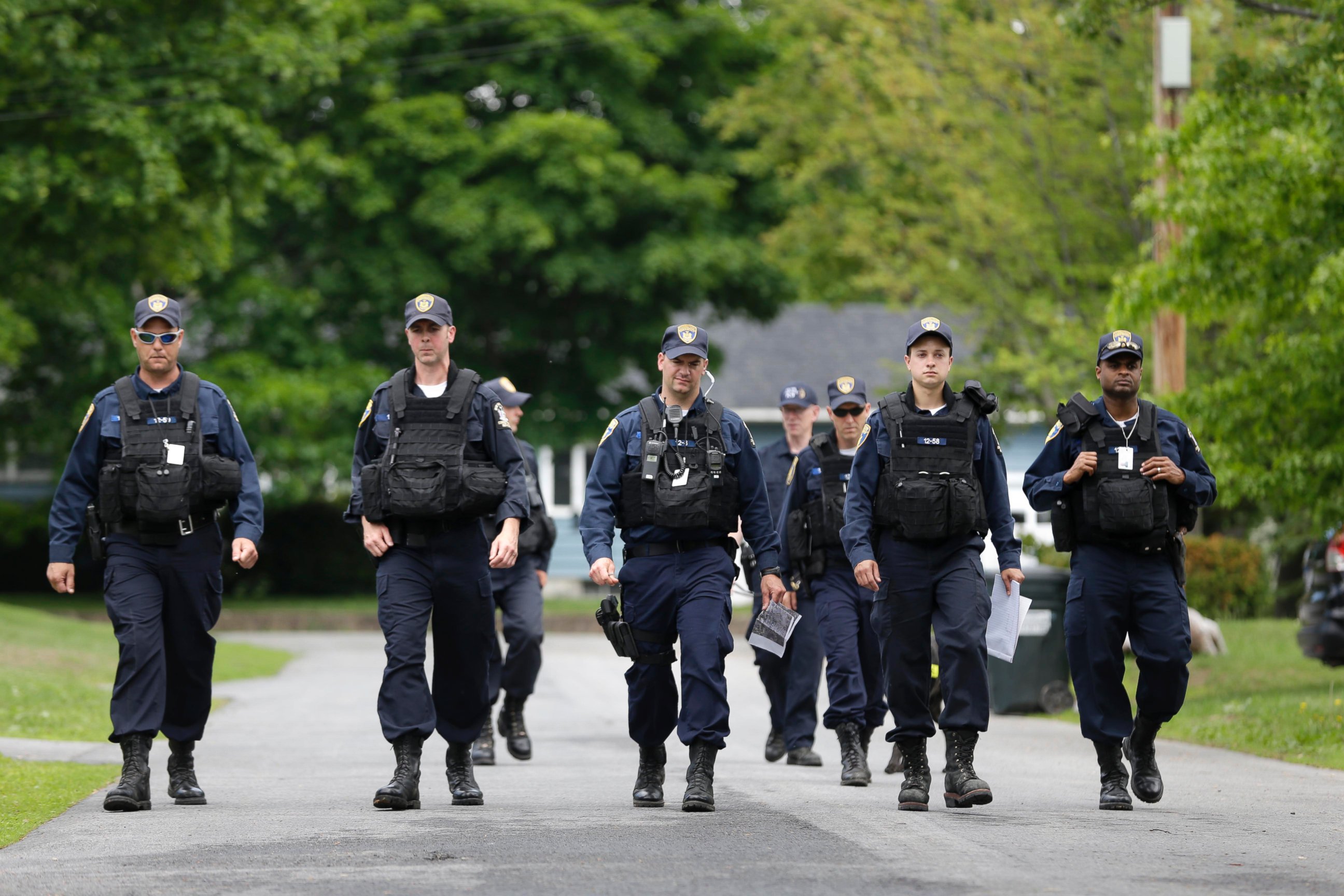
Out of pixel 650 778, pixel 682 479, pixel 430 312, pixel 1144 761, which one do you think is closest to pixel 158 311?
pixel 430 312

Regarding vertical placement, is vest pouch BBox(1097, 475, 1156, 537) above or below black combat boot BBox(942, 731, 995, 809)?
above

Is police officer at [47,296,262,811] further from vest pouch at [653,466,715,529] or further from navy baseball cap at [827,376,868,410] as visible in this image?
navy baseball cap at [827,376,868,410]

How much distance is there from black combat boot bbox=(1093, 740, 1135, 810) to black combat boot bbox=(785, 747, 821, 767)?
2.58 meters

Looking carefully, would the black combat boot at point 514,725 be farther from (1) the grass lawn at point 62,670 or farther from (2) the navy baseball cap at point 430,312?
(2) the navy baseball cap at point 430,312

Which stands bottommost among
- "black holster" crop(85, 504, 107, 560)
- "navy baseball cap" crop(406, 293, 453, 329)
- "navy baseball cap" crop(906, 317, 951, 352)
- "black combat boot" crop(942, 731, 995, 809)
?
"black combat boot" crop(942, 731, 995, 809)

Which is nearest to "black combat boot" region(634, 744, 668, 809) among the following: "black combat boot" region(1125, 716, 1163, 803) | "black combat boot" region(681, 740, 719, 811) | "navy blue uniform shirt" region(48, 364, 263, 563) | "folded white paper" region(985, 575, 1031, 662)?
"black combat boot" region(681, 740, 719, 811)

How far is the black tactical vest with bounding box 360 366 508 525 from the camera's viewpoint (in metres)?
8.06

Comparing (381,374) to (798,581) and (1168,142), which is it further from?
(798,581)

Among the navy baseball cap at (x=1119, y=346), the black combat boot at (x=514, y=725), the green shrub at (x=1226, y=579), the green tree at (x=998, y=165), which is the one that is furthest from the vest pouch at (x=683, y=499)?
the green shrub at (x=1226, y=579)

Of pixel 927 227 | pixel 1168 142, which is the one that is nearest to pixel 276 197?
pixel 927 227

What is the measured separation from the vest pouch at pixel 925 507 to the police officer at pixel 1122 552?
0.63m

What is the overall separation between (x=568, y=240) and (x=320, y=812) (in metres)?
24.1

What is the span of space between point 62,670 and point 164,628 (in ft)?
32.1

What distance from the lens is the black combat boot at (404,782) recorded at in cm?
805
